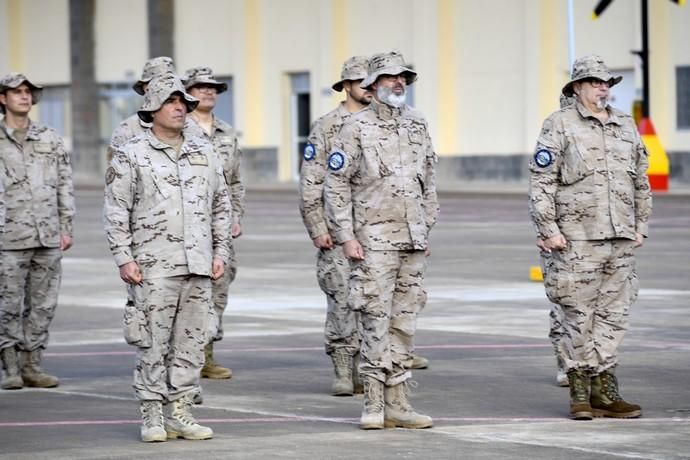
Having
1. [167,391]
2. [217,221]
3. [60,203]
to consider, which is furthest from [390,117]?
[60,203]

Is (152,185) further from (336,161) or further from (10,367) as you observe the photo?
(10,367)

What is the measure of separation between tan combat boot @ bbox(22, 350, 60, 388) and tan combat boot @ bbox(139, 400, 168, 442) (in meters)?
2.57

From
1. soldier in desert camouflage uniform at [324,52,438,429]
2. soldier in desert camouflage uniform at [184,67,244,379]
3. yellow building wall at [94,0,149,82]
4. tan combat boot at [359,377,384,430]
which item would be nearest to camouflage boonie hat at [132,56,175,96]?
soldier in desert camouflage uniform at [184,67,244,379]

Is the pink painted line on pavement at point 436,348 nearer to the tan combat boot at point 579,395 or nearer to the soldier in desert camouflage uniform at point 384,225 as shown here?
the tan combat boot at point 579,395

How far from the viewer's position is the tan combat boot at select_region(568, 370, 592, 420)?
11.0 metres

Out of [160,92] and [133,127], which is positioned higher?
[160,92]

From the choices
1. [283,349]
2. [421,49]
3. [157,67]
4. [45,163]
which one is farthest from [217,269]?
[421,49]

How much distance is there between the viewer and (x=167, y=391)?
1038cm

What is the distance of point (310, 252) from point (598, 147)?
50.3 ft

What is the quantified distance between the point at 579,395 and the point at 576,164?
1.42m

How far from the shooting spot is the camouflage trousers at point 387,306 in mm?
10680

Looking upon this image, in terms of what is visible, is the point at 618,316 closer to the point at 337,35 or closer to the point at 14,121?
the point at 14,121

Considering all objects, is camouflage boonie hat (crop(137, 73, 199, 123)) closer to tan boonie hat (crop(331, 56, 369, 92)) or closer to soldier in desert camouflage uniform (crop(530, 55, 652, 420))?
tan boonie hat (crop(331, 56, 369, 92))

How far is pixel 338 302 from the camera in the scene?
40.8 feet
